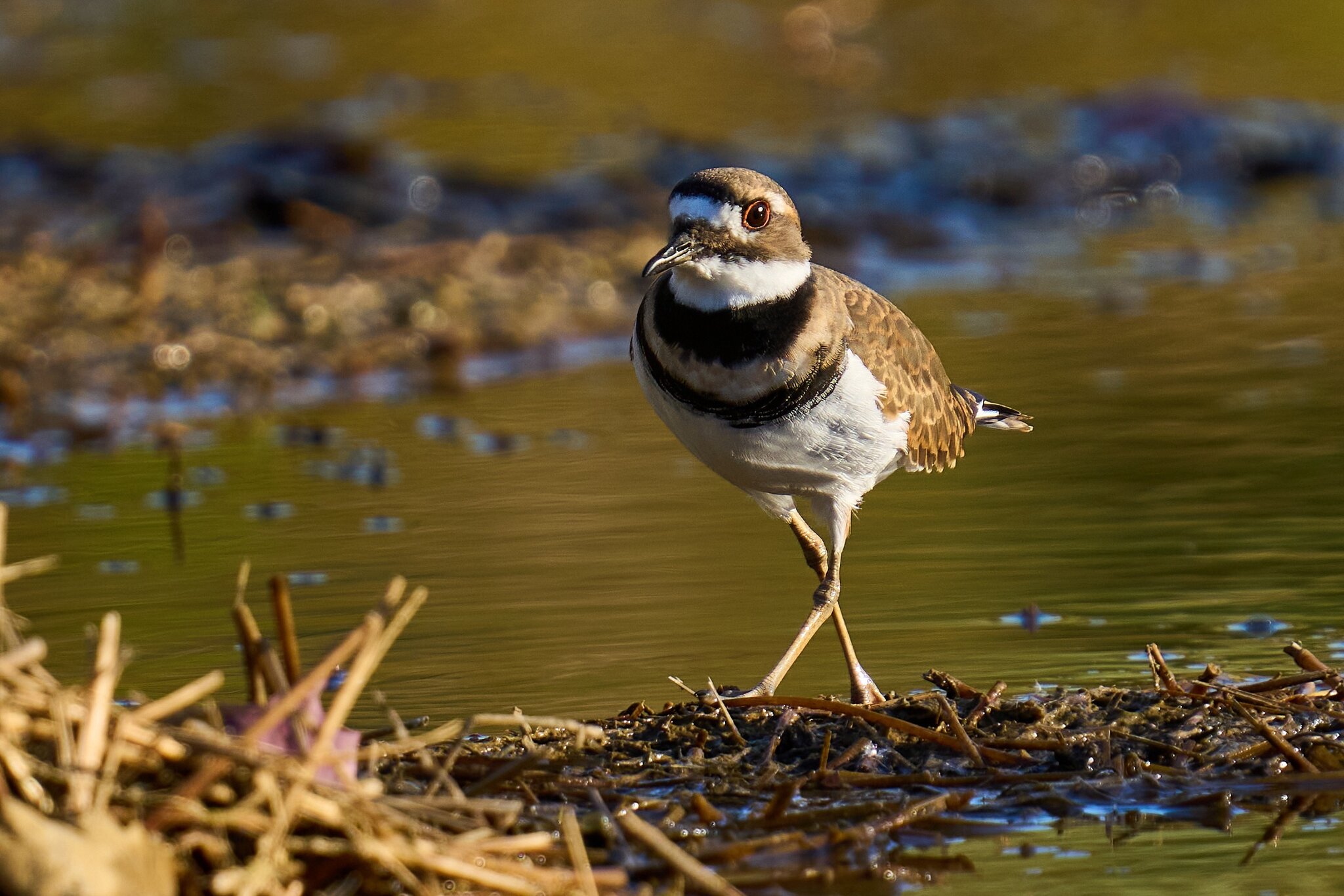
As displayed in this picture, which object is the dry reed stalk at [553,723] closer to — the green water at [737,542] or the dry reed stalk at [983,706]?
the green water at [737,542]

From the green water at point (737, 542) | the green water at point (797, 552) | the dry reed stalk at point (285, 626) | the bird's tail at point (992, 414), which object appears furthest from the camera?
the bird's tail at point (992, 414)

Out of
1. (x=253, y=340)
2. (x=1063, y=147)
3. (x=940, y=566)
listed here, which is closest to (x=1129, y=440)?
(x=940, y=566)

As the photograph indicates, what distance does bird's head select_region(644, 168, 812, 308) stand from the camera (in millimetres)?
5656

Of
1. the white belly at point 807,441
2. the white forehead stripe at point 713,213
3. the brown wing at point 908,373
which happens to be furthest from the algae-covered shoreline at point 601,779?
the white forehead stripe at point 713,213

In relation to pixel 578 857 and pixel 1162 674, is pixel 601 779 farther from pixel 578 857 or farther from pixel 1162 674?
pixel 1162 674

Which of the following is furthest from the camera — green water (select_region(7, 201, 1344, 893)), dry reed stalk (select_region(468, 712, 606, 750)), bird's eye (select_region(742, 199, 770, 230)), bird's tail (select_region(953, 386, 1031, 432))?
bird's tail (select_region(953, 386, 1031, 432))

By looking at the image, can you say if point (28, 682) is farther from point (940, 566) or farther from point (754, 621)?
point (940, 566)

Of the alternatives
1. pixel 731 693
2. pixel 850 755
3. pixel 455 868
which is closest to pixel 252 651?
pixel 455 868

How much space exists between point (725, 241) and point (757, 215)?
0.15 meters

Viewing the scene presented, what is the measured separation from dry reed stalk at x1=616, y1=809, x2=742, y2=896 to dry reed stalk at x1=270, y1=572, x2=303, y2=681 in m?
0.81

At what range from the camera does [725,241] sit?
566 cm

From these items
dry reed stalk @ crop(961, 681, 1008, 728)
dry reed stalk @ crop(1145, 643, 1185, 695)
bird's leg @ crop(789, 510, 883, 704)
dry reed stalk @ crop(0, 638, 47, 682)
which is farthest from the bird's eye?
dry reed stalk @ crop(0, 638, 47, 682)

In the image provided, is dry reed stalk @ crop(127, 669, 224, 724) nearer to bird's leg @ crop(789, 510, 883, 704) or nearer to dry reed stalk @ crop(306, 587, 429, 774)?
dry reed stalk @ crop(306, 587, 429, 774)

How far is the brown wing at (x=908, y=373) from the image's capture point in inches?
235
